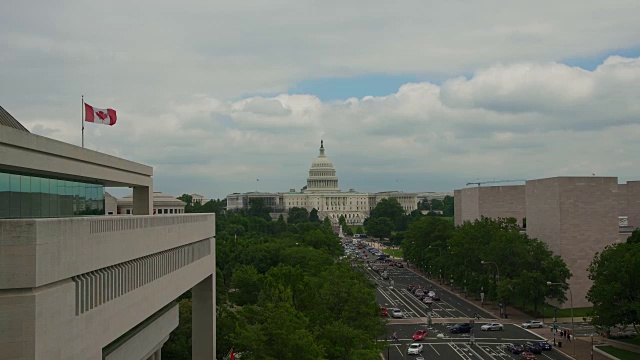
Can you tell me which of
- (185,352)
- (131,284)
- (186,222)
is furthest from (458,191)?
(131,284)

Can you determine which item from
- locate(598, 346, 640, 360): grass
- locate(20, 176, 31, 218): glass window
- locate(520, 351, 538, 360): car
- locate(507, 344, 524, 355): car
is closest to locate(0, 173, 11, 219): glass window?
locate(20, 176, 31, 218): glass window

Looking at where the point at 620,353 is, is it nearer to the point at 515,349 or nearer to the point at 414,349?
the point at 515,349

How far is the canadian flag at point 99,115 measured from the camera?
3456 centimetres

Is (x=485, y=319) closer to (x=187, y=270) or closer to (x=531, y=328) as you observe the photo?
(x=531, y=328)

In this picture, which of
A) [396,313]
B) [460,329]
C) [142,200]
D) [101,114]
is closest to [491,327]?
[460,329]

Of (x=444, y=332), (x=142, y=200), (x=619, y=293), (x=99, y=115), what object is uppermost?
(x=99, y=115)

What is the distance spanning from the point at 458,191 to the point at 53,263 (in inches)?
5309

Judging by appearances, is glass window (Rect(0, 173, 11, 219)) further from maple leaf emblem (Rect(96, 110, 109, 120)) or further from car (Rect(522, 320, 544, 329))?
car (Rect(522, 320, 544, 329))

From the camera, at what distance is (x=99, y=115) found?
1403 inches

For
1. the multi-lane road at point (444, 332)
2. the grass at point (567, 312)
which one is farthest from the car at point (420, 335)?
the grass at point (567, 312)

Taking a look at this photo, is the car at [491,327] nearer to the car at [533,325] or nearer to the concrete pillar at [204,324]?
the car at [533,325]

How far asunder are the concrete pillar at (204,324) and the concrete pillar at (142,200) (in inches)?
241

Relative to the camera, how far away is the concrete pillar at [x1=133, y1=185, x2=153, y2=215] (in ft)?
133

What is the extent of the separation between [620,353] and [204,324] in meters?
36.2
